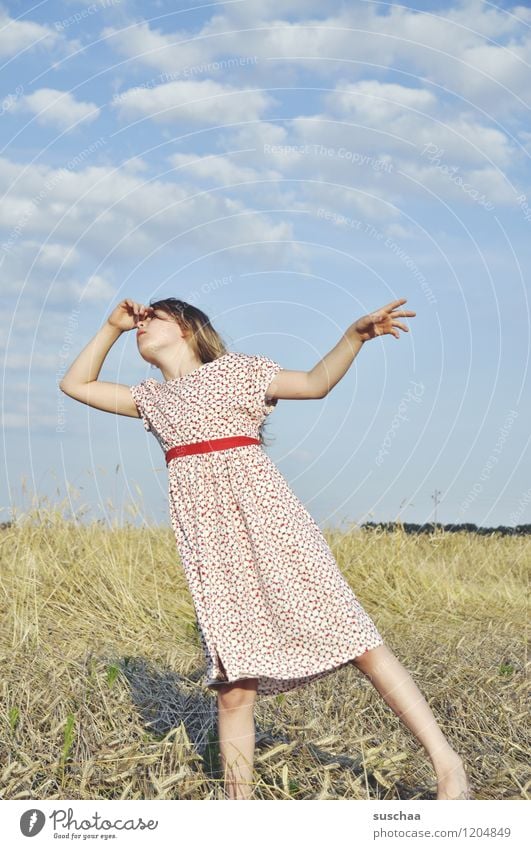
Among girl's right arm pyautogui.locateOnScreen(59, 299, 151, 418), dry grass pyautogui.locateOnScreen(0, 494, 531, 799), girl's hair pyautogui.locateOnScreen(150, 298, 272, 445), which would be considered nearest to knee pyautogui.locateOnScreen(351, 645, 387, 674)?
dry grass pyautogui.locateOnScreen(0, 494, 531, 799)

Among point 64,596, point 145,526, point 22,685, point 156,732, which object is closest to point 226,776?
point 156,732

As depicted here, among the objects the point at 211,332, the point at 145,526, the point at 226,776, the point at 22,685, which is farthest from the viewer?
the point at 145,526

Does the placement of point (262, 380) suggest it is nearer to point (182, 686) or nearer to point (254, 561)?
point (254, 561)

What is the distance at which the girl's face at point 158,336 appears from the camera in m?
3.55

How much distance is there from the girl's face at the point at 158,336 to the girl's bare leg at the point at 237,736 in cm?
124

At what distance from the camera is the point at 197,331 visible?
11.7 ft

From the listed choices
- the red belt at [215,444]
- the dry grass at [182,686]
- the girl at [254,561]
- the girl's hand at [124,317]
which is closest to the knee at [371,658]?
the girl at [254,561]

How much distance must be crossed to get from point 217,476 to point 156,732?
1217 mm

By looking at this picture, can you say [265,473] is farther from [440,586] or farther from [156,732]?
[440,586]

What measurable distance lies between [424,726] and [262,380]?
4.16ft

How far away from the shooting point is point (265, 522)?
3.16m

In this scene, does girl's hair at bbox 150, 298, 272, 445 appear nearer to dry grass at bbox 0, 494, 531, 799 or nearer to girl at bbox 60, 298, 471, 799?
girl at bbox 60, 298, 471, 799

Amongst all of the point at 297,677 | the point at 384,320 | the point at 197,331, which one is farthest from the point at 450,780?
the point at 197,331

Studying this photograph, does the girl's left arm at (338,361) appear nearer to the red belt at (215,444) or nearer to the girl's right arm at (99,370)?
the red belt at (215,444)
